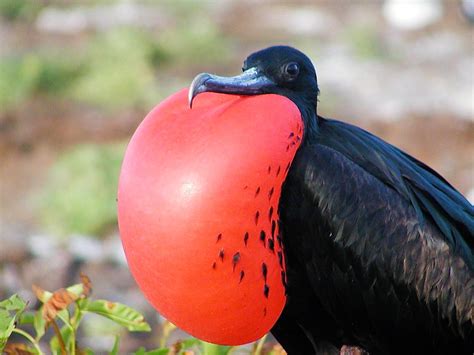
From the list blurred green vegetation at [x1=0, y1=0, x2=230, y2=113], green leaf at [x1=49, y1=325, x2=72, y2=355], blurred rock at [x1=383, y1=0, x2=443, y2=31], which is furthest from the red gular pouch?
blurred rock at [x1=383, y1=0, x2=443, y2=31]

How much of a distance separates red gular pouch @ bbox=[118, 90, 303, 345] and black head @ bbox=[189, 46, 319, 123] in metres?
0.23

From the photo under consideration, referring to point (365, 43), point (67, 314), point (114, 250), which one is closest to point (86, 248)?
point (114, 250)

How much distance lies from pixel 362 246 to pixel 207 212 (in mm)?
653

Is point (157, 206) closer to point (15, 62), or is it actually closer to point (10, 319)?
point (10, 319)

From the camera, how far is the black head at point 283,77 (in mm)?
3494

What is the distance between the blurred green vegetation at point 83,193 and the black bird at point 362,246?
16.5ft

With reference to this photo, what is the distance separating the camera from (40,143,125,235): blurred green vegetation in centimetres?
859

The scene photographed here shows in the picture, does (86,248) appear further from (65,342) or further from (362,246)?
(362,246)

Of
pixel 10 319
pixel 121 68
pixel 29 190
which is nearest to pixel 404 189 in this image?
pixel 10 319

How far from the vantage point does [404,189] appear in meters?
3.57

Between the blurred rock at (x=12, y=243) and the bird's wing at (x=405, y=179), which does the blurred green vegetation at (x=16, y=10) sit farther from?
the bird's wing at (x=405, y=179)

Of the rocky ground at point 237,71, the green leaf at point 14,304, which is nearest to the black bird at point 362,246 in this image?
the green leaf at point 14,304

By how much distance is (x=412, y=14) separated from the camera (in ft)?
42.0

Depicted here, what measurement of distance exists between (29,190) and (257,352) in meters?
5.68
